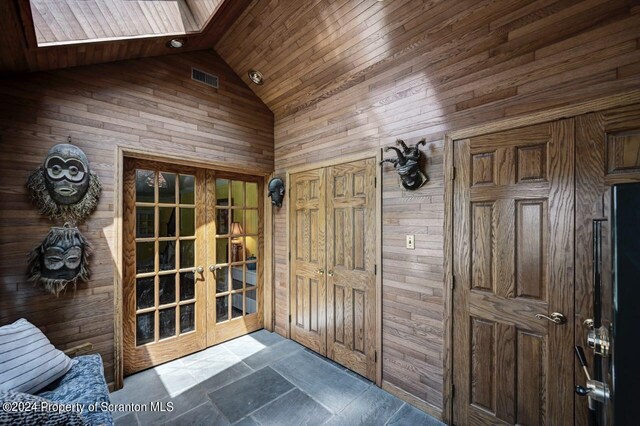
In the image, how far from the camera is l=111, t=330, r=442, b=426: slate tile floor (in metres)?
2.05

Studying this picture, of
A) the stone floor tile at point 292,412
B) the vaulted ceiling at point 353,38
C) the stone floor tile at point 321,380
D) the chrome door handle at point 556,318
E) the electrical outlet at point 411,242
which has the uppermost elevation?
the vaulted ceiling at point 353,38

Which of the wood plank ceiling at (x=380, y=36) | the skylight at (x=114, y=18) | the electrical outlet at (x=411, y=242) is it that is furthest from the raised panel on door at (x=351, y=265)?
the skylight at (x=114, y=18)

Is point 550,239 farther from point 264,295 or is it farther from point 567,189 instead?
point 264,295

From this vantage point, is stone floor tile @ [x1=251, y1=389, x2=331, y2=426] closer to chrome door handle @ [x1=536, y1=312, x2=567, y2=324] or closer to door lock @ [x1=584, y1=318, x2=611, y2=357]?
chrome door handle @ [x1=536, y1=312, x2=567, y2=324]

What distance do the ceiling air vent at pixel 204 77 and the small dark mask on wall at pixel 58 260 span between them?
1.88 meters

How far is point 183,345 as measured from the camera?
2.95 m

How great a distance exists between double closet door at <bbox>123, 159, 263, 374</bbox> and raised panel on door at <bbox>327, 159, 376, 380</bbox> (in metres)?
1.23

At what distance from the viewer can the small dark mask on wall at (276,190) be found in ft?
11.1

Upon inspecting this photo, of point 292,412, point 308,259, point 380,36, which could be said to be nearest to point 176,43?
point 380,36

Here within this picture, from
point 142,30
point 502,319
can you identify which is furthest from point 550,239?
point 142,30

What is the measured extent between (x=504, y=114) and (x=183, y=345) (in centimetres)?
363

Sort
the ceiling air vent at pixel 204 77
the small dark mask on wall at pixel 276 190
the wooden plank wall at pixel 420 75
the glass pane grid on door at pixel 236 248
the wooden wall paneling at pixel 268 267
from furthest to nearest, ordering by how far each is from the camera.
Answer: the wooden wall paneling at pixel 268 267 → the small dark mask on wall at pixel 276 190 → the glass pane grid on door at pixel 236 248 → the ceiling air vent at pixel 204 77 → the wooden plank wall at pixel 420 75

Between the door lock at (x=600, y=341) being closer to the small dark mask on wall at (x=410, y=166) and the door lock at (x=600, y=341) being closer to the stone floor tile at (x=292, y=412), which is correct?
the small dark mask on wall at (x=410, y=166)

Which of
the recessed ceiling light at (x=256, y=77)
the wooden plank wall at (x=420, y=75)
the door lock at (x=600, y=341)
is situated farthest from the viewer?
the recessed ceiling light at (x=256, y=77)
